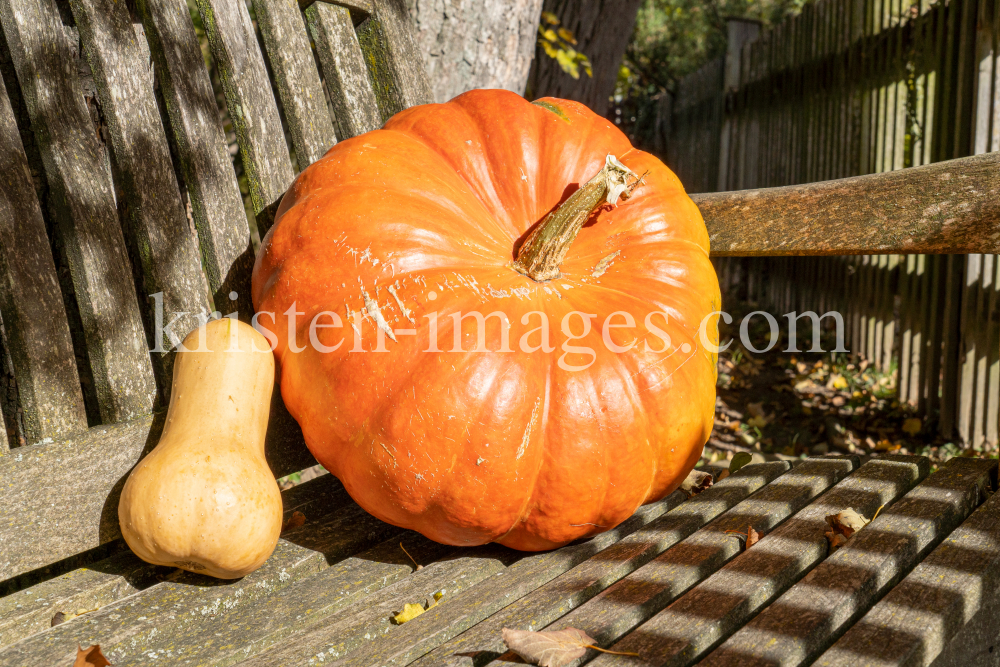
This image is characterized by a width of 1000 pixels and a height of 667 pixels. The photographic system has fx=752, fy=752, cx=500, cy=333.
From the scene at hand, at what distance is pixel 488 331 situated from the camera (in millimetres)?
1614

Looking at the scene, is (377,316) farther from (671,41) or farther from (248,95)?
(671,41)

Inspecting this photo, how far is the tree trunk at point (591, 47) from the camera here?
166 inches

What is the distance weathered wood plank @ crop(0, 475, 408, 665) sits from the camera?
1.34 m

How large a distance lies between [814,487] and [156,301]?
173 centimetres

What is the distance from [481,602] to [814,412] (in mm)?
3897

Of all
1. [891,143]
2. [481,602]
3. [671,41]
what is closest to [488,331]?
[481,602]

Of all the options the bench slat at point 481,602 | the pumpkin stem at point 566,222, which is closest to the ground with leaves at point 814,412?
the bench slat at point 481,602

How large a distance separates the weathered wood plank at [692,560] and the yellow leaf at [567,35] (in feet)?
9.51

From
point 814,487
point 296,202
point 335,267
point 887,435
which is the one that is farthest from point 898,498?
point 887,435

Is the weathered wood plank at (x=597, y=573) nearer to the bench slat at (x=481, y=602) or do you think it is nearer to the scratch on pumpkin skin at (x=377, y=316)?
the bench slat at (x=481, y=602)

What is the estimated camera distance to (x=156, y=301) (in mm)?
1854

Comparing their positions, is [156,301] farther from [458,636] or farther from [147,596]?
[458,636]

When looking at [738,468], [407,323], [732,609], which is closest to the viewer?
[732,609]

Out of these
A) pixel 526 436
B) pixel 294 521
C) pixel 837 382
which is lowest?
pixel 837 382
